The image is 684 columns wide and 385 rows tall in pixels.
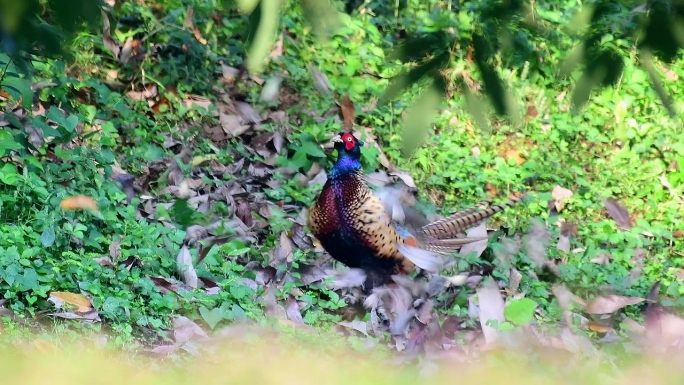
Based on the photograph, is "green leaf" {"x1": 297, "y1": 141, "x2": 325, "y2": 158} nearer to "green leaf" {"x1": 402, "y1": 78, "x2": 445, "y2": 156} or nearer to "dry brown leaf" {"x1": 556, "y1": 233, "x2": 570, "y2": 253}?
"dry brown leaf" {"x1": 556, "y1": 233, "x2": 570, "y2": 253}

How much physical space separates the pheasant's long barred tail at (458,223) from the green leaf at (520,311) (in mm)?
953

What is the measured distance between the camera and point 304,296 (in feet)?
15.3

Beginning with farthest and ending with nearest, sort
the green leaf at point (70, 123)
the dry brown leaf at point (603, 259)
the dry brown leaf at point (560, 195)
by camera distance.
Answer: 1. the dry brown leaf at point (560, 195)
2. the dry brown leaf at point (603, 259)
3. the green leaf at point (70, 123)

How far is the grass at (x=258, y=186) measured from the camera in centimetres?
423

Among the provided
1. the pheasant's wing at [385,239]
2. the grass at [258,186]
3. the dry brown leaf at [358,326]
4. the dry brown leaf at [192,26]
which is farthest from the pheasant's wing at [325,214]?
the dry brown leaf at [192,26]

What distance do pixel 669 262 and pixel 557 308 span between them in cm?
134

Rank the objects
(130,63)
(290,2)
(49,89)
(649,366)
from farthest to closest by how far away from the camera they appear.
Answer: (130,63) → (49,89) → (649,366) → (290,2)

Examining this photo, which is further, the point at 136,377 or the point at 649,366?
the point at 649,366

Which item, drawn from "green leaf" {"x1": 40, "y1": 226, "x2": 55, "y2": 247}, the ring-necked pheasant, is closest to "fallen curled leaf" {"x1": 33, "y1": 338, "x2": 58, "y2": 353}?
"green leaf" {"x1": 40, "y1": 226, "x2": 55, "y2": 247}

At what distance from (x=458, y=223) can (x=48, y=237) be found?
7.33ft

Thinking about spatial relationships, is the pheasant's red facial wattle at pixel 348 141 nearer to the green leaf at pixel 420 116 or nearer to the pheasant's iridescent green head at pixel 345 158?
the pheasant's iridescent green head at pixel 345 158

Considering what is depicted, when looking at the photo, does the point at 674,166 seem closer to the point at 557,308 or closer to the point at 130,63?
the point at 557,308

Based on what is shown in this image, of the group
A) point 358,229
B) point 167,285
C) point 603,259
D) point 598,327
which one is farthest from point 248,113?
point 598,327

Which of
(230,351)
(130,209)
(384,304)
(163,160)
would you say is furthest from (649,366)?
(163,160)
